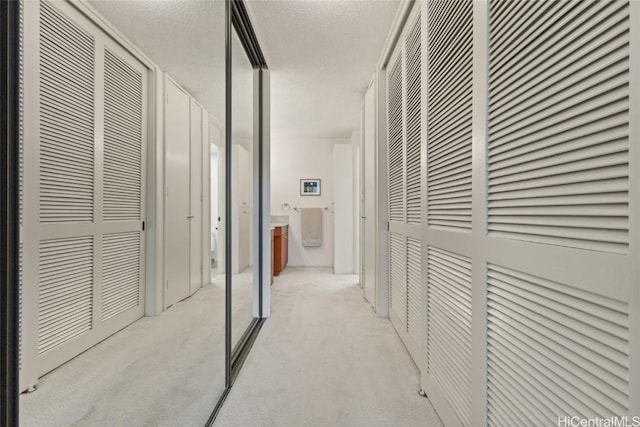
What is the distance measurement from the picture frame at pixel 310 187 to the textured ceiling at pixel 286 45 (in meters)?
1.30

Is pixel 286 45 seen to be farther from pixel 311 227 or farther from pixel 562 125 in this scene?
pixel 311 227

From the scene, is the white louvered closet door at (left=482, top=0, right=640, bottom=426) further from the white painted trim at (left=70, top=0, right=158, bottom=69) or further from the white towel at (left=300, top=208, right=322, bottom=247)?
the white towel at (left=300, top=208, right=322, bottom=247)

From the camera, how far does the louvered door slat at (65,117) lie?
0.64 m

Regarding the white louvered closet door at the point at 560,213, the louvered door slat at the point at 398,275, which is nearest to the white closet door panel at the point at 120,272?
the white louvered closet door at the point at 560,213

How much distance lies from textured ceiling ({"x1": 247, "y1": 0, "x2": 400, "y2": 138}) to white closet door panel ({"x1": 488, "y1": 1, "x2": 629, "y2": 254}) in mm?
1512

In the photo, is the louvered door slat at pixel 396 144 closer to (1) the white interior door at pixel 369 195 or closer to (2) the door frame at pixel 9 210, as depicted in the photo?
(1) the white interior door at pixel 369 195

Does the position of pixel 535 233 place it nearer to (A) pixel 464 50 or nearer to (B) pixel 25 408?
(A) pixel 464 50

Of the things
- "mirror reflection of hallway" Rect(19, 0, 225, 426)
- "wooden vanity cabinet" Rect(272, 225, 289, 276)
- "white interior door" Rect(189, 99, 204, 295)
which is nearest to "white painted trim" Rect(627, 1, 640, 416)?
"mirror reflection of hallway" Rect(19, 0, 225, 426)

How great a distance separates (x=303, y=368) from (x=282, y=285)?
2.27 m

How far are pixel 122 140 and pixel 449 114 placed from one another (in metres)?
1.24

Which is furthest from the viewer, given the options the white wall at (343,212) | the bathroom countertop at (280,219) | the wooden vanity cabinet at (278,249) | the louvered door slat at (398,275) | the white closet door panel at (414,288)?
the bathroom countertop at (280,219)

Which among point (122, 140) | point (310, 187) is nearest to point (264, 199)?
point (122, 140)

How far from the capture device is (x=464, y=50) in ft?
3.99

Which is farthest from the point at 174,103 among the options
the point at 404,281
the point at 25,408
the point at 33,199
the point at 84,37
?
the point at 404,281
